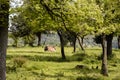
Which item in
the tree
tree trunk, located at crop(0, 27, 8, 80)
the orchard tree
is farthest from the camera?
the orchard tree

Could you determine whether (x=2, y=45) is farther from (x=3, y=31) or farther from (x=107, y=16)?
(x=107, y=16)

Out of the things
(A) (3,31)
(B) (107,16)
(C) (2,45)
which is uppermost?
(B) (107,16)

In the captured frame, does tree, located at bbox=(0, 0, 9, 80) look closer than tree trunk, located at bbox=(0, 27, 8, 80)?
Yes

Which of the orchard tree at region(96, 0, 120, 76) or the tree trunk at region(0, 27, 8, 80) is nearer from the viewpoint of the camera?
the tree trunk at region(0, 27, 8, 80)

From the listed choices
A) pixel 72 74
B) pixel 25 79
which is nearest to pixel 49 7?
pixel 25 79

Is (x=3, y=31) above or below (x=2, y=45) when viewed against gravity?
above

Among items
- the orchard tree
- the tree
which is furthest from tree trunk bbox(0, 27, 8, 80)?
the orchard tree

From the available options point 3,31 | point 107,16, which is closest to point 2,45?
point 3,31

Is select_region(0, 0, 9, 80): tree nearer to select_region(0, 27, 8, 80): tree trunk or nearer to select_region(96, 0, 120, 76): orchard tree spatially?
select_region(0, 27, 8, 80): tree trunk

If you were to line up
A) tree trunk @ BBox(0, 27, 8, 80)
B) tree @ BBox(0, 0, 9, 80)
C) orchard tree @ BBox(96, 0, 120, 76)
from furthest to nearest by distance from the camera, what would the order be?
1. orchard tree @ BBox(96, 0, 120, 76)
2. tree trunk @ BBox(0, 27, 8, 80)
3. tree @ BBox(0, 0, 9, 80)

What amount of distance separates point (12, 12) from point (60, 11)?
7.98 ft

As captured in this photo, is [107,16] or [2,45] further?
[107,16]

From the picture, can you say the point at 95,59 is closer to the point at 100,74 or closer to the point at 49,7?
the point at 100,74

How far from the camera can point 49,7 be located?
56.5ft
